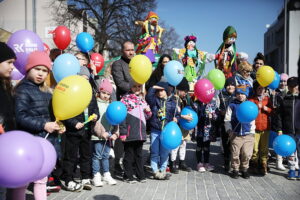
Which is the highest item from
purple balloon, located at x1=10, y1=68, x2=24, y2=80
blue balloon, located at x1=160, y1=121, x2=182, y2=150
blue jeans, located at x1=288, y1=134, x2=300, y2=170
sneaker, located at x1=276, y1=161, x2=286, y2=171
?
purple balloon, located at x1=10, y1=68, x2=24, y2=80

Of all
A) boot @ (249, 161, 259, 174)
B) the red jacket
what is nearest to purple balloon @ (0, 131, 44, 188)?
the red jacket

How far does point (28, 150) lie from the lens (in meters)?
2.39

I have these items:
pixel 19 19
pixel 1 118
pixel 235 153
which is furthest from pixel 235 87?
pixel 19 19

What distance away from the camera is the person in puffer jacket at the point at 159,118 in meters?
5.41

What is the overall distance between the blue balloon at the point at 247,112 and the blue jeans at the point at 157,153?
1.42 m

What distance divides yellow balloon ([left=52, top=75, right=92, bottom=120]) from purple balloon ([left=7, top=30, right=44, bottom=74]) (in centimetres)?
86

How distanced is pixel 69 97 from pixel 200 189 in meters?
2.63

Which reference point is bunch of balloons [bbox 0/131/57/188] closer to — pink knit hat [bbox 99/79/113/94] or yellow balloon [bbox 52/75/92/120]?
yellow balloon [bbox 52/75/92/120]

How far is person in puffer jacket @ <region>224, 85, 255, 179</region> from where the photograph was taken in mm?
5531

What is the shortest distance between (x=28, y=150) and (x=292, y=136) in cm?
500

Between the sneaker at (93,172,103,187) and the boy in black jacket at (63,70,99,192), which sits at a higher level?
the boy in black jacket at (63,70,99,192)

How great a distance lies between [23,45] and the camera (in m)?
4.03

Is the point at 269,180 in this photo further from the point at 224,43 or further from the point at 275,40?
the point at 275,40

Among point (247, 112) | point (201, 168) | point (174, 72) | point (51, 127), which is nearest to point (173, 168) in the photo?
point (201, 168)
